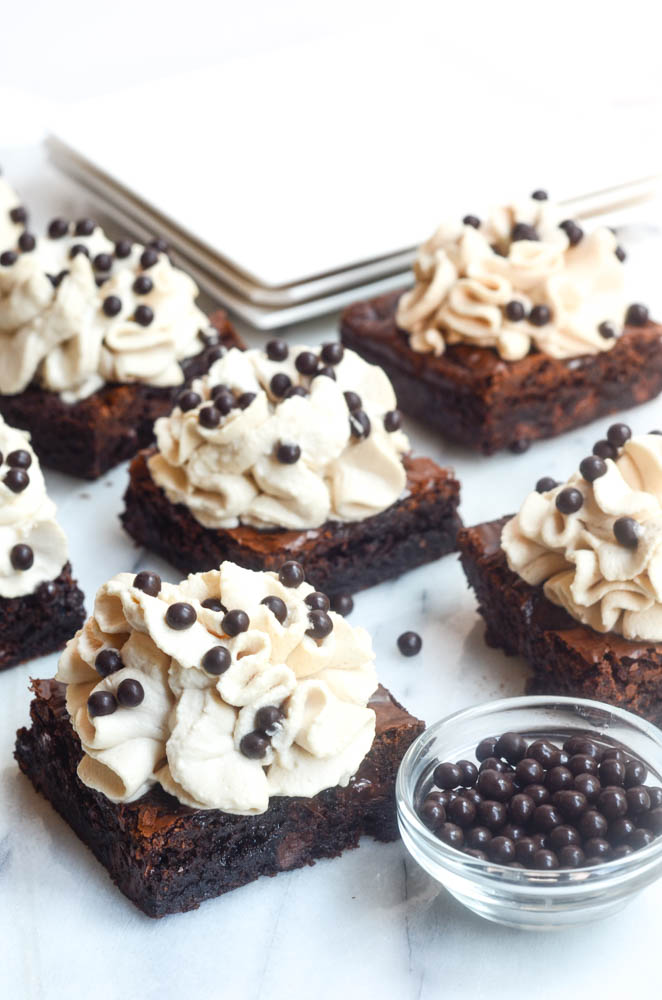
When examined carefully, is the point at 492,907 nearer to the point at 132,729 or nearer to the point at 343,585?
the point at 132,729

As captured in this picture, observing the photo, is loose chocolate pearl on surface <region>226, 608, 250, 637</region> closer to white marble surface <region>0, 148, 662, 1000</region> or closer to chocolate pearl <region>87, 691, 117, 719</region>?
chocolate pearl <region>87, 691, 117, 719</region>

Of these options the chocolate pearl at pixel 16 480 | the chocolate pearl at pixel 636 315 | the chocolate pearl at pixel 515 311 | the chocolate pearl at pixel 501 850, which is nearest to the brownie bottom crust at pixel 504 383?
the chocolate pearl at pixel 636 315

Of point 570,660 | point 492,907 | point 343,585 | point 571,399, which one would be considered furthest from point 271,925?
point 571,399

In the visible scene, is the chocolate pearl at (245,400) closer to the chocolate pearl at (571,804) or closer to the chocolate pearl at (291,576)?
the chocolate pearl at (291,576)

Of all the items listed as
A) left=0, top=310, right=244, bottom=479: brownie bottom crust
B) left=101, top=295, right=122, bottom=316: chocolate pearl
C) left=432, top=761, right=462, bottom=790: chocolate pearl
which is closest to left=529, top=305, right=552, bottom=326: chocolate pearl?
left=0, top=310, right=244, bottom=479: brownie bottom crust

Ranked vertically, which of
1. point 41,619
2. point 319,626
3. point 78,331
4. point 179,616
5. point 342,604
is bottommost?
point 342,604

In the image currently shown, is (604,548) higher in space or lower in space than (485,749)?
higher

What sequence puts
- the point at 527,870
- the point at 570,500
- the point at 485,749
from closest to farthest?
the point at 527,870 < the point at 485,749 < the point at 570,500

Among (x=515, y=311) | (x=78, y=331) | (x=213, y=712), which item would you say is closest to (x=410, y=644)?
(x=213, y=712)

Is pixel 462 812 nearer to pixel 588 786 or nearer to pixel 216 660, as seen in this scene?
pixel 588 786
